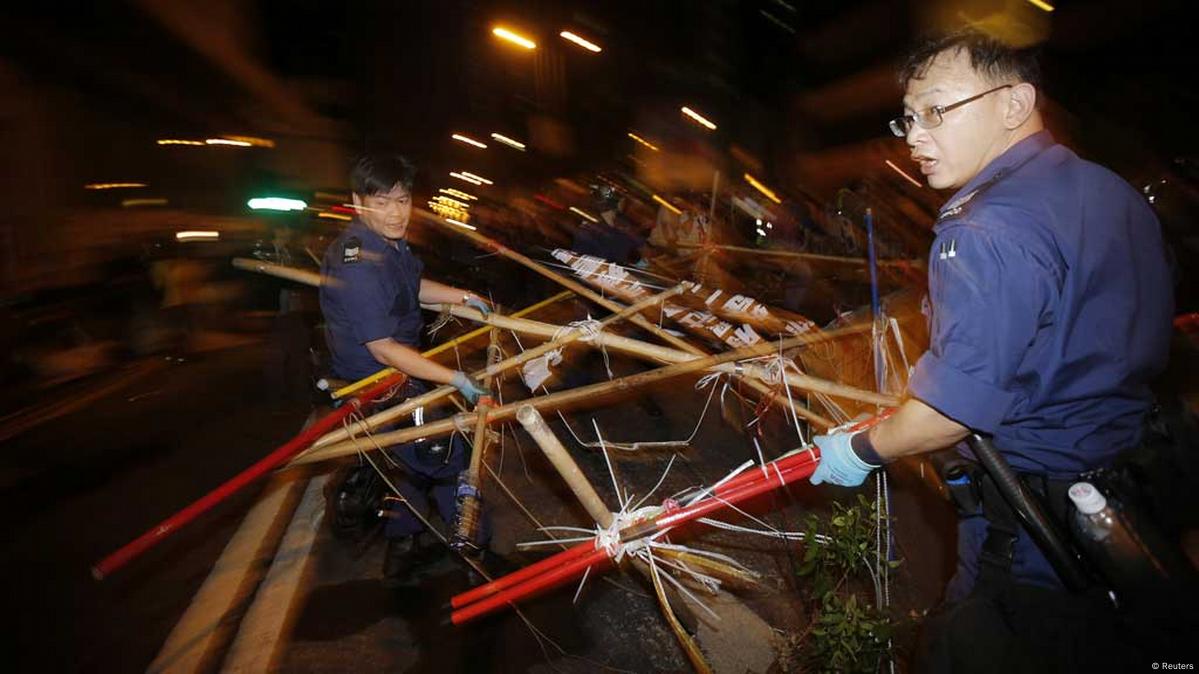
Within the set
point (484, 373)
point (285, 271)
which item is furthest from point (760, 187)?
point (285, 271)

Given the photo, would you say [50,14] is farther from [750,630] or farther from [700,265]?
[750,630]

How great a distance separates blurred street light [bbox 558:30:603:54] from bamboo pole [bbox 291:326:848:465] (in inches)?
979

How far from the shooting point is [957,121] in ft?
5.91

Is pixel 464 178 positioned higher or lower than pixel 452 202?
higher

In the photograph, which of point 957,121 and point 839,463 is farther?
point 839,463

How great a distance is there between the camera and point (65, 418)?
20.2ft

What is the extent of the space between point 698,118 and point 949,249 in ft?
66.3

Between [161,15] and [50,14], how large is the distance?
144 inches

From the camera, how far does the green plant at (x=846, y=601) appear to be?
2.41 metres

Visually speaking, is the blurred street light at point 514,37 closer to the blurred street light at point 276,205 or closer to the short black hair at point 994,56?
the blurred street light at point 276,205

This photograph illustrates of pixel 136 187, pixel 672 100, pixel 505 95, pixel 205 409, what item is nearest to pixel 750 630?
pixel 205 409

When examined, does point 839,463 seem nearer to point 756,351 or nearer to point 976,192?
point 976,192

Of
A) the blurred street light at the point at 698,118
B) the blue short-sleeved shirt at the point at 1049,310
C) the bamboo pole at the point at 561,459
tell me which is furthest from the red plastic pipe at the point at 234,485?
the blurred street light at the point at 698,118

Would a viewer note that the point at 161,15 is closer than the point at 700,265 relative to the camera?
No
